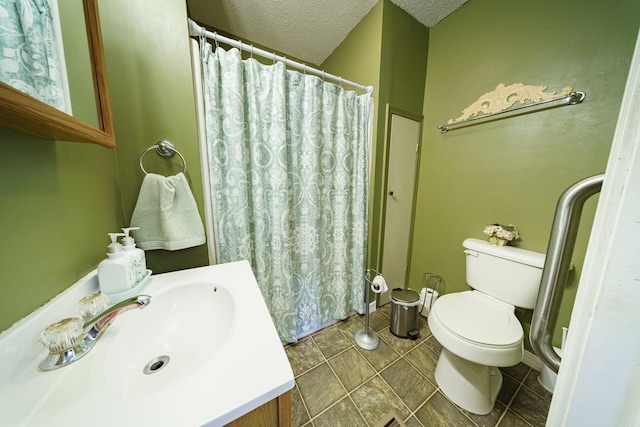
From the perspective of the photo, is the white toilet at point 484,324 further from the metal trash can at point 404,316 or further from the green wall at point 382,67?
the green wall at point 382,67

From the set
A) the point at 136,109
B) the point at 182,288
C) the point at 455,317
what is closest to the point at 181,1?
the point at 136,109

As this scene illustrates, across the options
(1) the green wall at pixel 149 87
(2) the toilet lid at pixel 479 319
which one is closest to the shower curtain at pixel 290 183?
(1) the green wall at pixel 149 87

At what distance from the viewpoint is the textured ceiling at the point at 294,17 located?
4.35 feet

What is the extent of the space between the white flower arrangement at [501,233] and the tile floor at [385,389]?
2.59 feet

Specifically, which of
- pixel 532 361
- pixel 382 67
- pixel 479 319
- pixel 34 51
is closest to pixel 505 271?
pixel 479 319

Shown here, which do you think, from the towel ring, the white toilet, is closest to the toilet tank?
the white toilet

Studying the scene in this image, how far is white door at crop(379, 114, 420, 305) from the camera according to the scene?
154cm

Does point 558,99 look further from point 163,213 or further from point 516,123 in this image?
point 163,213

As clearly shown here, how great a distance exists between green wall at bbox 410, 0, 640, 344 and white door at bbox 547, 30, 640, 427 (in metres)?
1.21

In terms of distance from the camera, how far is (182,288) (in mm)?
722

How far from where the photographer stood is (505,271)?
3.68 ft

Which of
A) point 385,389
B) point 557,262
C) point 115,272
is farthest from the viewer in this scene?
point 385,389

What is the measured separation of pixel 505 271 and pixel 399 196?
2.66 feet

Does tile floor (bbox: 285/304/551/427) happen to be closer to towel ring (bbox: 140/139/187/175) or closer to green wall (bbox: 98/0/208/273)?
green wall (bbox: 98/0/208/273)
